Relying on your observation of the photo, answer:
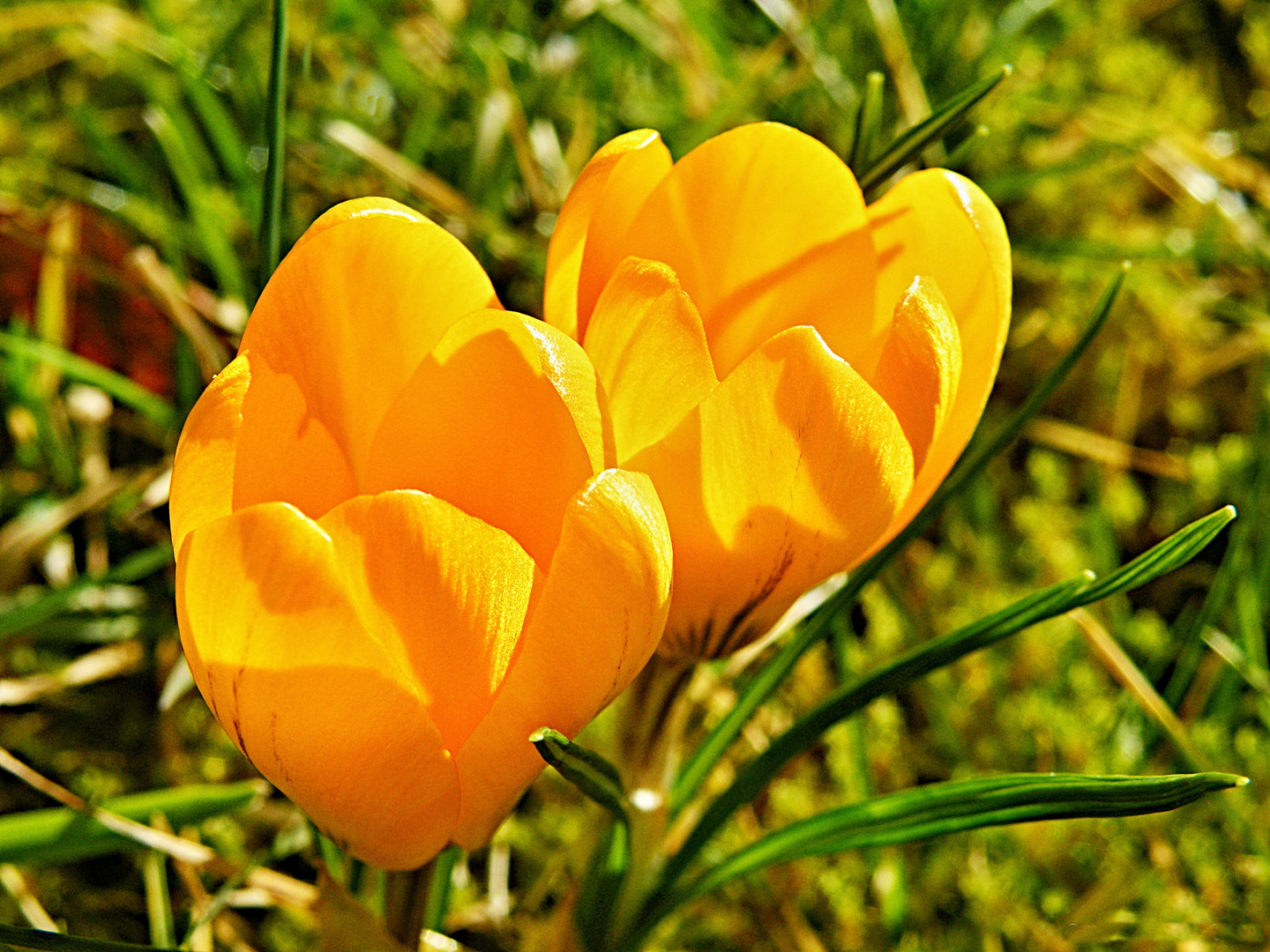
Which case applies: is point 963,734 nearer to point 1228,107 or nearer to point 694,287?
point 694,287

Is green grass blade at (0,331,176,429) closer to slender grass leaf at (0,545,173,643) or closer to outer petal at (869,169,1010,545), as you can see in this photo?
slender grass leaf at (0,545,173,643)

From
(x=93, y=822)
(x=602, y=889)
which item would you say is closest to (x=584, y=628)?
(x=602, y=889)

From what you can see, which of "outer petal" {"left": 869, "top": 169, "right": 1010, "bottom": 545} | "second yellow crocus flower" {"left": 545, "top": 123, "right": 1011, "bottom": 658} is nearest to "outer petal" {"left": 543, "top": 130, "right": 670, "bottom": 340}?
"second yellow crocus flower" {"left": 545, "top": 123, "right": 1011, "bottom": 658}

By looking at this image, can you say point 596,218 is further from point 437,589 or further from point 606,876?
point 606,876

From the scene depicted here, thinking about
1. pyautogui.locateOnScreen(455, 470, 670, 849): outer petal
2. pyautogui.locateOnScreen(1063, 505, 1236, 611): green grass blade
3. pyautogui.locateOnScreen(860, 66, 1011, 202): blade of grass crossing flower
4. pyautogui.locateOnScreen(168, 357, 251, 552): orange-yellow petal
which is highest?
pyautogui.locateOnScreen(860, 66, 1011, 202): blade of grass crossing flower

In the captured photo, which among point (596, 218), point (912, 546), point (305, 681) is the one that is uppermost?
point (596, 218)

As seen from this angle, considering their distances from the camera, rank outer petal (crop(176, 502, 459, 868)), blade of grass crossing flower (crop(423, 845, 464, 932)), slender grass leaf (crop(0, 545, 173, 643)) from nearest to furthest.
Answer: outer petal (crop(176, 502, 459, 868)) → blade of grass crossing flower (crop(423, 845, 464, 932)) → slender grass leaf (crop(0, 545, 173, 643))
